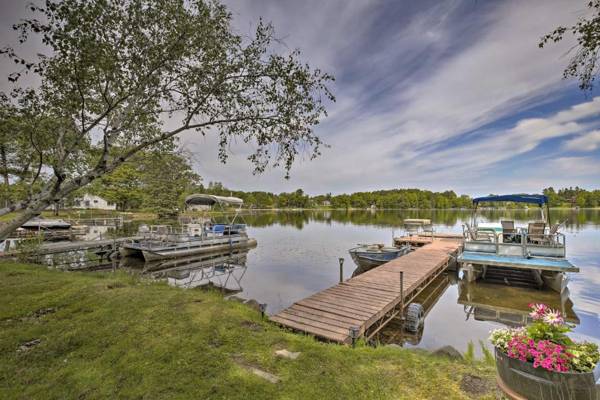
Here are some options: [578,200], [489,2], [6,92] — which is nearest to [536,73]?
[489,2]

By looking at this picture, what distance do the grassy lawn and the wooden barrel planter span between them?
1.07m

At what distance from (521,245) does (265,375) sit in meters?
12.4

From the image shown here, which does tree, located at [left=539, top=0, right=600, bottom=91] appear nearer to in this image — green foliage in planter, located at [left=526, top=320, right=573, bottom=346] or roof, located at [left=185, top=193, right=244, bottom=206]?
green foliage in planter, located at [left=526, top=320, right=573, bottom=346]

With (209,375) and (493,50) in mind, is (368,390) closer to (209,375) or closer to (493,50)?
(209,375)

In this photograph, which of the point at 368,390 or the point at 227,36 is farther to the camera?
the point at 227,36

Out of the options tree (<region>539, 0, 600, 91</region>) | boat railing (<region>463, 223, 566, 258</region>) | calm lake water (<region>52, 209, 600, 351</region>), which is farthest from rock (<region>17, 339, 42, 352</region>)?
boat railing (<region>463, 223, 566, 258</region>)

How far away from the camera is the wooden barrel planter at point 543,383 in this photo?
7.18ft

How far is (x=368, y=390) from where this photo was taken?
342 cm

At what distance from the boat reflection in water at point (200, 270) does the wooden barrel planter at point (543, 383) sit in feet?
33.5

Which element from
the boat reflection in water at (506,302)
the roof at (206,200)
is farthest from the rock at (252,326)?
the roof at (206,200)

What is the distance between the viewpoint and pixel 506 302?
9953 mm

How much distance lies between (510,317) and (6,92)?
13300mm

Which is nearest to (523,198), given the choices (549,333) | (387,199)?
(549,333)

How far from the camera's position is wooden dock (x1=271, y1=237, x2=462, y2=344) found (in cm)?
590
